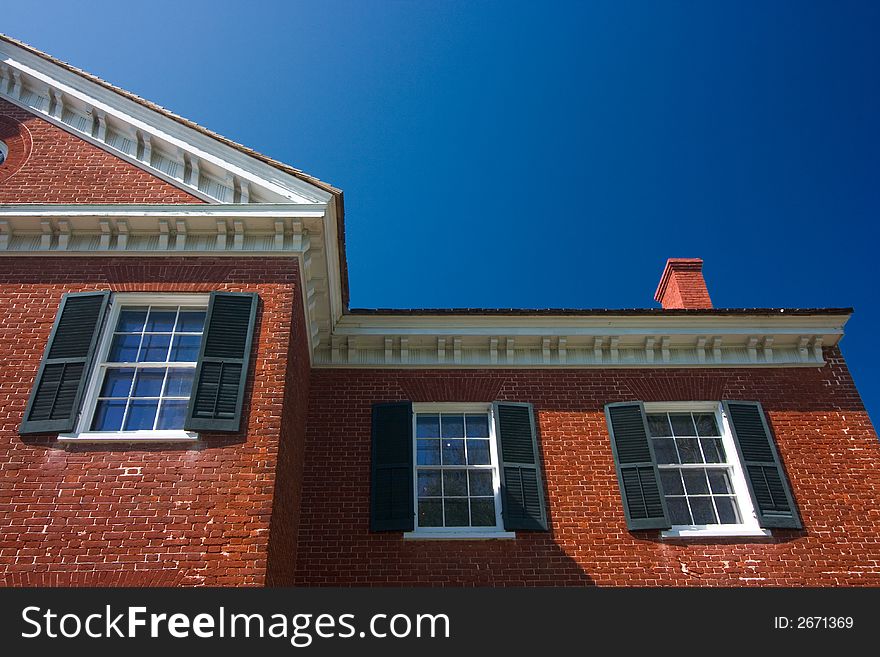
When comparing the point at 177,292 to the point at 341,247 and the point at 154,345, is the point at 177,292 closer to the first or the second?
the point at 154,345

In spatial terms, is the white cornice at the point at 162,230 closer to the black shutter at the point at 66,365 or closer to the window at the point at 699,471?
the black shutter at the point at 66,365

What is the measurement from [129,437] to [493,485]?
16.2 feet

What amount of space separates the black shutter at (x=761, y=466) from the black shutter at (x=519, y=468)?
302 cm

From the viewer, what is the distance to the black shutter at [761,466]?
9.98 metres

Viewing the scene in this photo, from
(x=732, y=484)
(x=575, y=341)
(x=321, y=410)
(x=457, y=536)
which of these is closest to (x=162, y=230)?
(x=321, y=410)

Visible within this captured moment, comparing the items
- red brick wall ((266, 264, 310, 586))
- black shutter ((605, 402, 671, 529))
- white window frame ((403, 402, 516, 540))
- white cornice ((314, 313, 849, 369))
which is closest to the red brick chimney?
white cornice ((314, 313, 849, 369))

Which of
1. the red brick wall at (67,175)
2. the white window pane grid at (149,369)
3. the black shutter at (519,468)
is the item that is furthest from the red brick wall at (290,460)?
the black shutter at (519,468)

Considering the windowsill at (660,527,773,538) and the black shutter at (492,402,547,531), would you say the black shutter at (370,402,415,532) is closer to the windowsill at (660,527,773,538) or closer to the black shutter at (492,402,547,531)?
the black shutter at (492,402,547,531)

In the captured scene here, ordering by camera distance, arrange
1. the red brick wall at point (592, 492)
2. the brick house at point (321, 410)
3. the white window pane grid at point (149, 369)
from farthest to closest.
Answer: the red brick wall at point (592, 492) < the white window pane grid at point (149, 369) < the brick house at point (321, 410)

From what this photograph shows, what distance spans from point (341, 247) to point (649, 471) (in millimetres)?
5504

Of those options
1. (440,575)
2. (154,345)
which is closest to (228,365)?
(154,345)

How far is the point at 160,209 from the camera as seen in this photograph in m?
9.43

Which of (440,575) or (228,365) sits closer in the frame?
(228,365)

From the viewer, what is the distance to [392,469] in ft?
33.6
